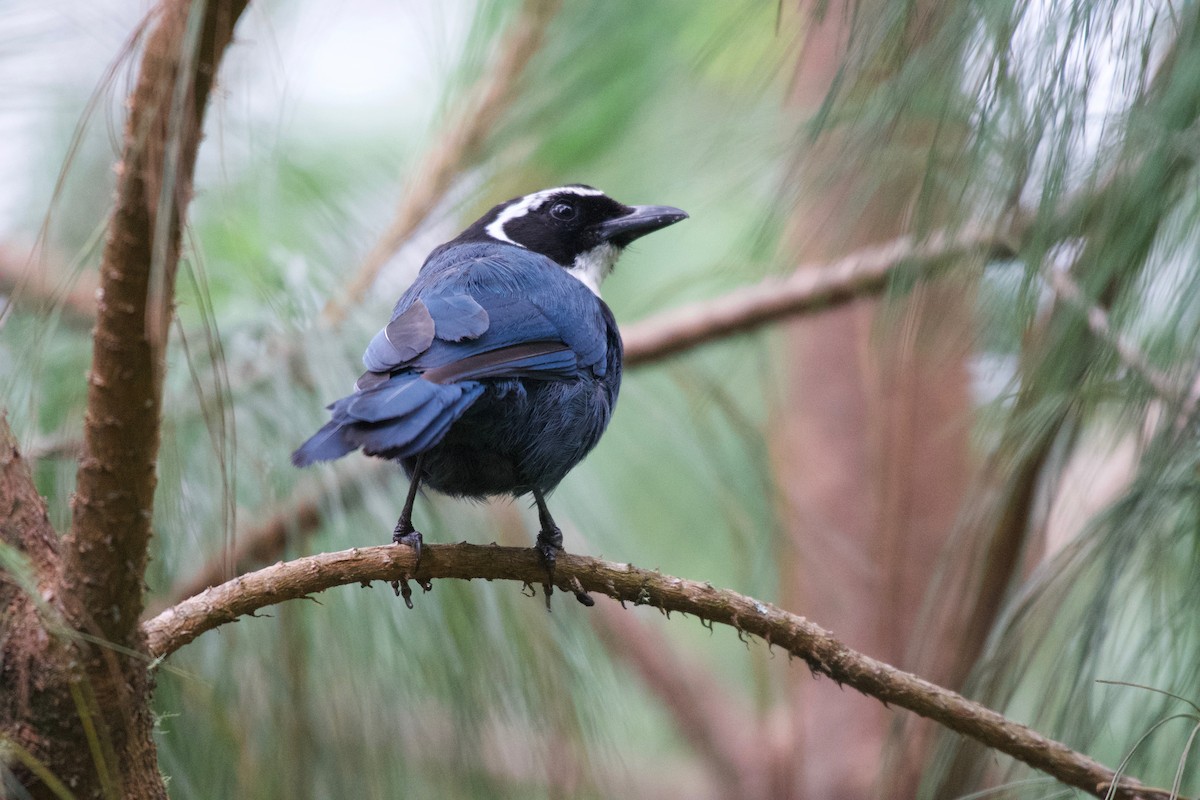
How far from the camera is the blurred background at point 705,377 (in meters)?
1.99

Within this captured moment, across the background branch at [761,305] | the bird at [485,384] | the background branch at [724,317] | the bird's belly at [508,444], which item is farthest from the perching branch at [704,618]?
the background branch at [761,305]

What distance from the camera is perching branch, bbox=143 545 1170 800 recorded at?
197cm

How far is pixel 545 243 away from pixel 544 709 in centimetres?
168

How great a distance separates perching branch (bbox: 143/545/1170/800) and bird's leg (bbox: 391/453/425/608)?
0.10ft

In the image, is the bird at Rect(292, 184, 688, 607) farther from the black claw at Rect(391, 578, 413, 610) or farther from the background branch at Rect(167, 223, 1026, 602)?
the background branch at Rect(167, 223, 1026, 602)

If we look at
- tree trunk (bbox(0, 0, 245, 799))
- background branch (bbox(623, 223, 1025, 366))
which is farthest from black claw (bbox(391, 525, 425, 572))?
background branch (bbox(623, 223, 1025, 366))

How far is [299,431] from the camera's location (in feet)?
9.13

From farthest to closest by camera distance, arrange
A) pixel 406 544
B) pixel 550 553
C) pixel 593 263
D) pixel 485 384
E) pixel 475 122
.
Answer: pixel 593 263
pixel 475 122
pixel 485 384
pixel 550 553
pixel 406 544

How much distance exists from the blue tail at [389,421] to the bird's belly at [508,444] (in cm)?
35

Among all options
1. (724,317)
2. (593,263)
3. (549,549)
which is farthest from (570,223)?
(549,549)

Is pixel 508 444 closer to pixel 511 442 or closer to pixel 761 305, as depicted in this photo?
pixel 511 442

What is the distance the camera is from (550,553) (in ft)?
8.47

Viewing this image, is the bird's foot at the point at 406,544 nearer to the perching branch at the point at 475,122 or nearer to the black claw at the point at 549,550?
the black claw at the point at 549,550

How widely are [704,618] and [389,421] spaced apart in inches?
28.2
